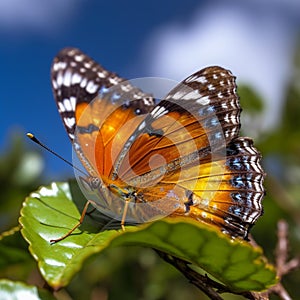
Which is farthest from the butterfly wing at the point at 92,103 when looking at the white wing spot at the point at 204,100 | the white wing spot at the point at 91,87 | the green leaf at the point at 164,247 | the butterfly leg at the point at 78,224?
the green leaf at the point at 164,247

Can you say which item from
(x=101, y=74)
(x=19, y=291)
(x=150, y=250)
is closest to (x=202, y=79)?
(x=101, y=74)

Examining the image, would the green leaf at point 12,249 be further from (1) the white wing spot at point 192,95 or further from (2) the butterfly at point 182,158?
(1) the white wing spot at point 192,95

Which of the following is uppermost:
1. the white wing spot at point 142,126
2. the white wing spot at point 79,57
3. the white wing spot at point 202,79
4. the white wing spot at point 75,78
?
the white wing spot at point 202,79

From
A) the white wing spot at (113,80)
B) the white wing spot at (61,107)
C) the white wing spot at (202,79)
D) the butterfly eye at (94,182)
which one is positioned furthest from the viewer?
the white wing spot at (113,80)

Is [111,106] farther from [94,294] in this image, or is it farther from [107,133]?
[94,294]

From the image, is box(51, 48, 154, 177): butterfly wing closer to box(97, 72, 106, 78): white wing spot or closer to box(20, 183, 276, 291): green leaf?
box(97, 72, 106, 78): white wing spot
